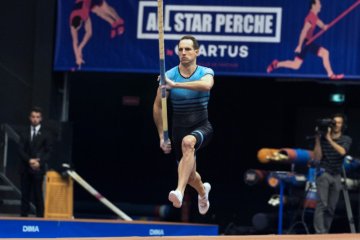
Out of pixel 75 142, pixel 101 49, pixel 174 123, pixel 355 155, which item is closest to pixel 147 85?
pixel 75 142

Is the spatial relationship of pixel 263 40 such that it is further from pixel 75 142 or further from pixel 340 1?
pixel 75 142

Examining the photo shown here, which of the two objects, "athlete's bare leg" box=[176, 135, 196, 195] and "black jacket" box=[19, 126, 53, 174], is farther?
"black jacket" box=[19, 126, 53, 174]

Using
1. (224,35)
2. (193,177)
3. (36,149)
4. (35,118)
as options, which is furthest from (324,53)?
(193,177)

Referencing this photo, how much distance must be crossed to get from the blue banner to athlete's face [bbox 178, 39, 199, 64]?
20.1 ft

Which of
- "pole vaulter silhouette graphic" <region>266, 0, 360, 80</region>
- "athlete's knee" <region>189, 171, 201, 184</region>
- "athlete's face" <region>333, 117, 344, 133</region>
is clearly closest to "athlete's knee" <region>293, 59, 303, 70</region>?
"pole vaulter silhouette graphic" <region>266, 0, 360, 80</region>

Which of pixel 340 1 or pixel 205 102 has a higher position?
pixel 340 1

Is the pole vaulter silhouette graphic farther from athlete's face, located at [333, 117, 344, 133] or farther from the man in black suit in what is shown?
the man in black suit

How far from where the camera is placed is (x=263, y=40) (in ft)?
52.3

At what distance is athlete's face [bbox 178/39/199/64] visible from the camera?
9805mm

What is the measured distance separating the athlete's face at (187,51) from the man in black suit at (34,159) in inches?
232

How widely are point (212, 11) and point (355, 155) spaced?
4186mm

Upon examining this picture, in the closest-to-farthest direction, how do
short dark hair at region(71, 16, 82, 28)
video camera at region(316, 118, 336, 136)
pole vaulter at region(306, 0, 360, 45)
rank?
video camera at region(316, 118, 336, 136), pole vaulter at region(306, 0, 360, 45), short dark hair at region(71, 16, 82, 28)

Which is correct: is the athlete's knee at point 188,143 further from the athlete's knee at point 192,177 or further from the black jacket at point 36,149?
the black jacket at point 36,149


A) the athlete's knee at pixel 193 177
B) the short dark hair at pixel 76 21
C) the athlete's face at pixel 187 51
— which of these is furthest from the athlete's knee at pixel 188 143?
the short dark hair at pixel 76 21
